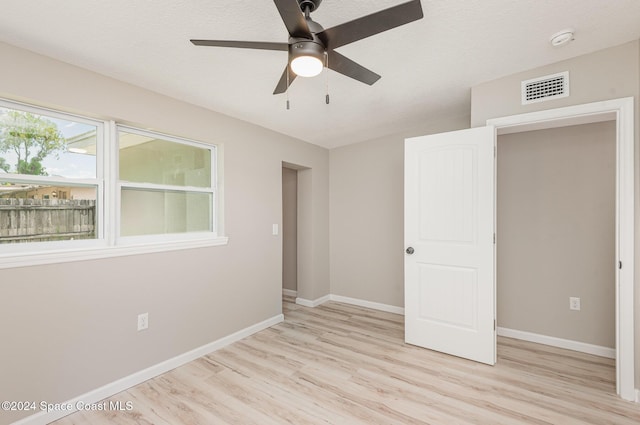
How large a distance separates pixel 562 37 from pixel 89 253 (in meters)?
3.59

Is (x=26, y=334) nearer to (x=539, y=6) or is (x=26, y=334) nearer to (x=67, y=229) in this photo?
(x=67, y=229)

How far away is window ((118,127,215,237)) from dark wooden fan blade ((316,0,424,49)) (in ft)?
6.40

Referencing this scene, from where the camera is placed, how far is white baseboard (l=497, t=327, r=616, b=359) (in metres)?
2.72

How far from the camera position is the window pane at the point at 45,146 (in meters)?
1.92

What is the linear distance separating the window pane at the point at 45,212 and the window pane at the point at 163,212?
244mm

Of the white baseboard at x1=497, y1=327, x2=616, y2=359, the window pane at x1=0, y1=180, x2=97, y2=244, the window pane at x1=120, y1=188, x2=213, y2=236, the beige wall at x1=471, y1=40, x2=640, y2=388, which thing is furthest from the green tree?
the white baseboard at x1=497, y1=327, x2=616, y2=359

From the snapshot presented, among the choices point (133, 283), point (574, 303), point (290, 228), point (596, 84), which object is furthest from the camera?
point (290, 228)

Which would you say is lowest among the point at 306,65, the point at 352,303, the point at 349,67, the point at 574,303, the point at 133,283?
the point at 352,303

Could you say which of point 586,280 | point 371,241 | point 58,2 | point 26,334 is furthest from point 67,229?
point 586,280

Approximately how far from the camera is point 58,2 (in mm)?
1562

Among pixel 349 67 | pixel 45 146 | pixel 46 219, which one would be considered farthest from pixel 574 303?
pixel 45 146

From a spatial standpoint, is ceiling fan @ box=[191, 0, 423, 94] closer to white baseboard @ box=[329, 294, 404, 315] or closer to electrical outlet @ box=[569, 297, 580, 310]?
electrical outlet @ box=[569, 297, 580, 310]

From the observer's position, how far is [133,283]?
7.70 ft

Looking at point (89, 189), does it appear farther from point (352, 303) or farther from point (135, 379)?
point (352, 303)
